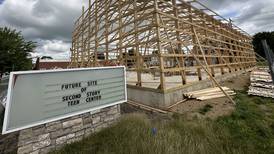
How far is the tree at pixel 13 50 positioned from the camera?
505 inches

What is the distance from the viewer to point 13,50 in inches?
546

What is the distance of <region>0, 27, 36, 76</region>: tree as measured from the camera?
12.8 metres

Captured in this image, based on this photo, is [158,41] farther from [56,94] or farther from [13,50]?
[13,50]

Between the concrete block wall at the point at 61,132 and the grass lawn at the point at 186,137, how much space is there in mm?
149

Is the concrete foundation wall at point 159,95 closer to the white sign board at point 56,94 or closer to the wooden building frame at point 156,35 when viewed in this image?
the wooden building frame at point 156,35

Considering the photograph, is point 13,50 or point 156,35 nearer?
point 156,35

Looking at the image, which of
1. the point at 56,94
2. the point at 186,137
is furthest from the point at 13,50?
the point at 186,137

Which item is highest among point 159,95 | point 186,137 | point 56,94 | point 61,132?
point 56,94

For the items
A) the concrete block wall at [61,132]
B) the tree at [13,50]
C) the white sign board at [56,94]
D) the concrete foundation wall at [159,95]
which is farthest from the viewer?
the tree at [13,50]

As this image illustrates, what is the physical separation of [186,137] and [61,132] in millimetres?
2458

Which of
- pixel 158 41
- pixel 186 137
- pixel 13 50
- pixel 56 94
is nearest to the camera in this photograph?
pixel 56 94

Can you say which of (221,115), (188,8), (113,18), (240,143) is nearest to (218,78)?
(188,8)

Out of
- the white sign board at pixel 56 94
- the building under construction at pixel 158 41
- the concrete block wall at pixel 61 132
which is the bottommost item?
the concrete block wall at pixel 61 132

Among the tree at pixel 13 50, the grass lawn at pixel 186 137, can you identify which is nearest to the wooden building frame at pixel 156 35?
the grass lawn at pixel 186 137
